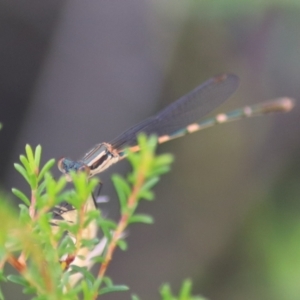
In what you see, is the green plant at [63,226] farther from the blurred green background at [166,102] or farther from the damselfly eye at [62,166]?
the blurred green background at [166,102]

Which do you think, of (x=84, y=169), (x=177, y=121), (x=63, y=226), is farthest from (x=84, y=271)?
(x=177, y=121)

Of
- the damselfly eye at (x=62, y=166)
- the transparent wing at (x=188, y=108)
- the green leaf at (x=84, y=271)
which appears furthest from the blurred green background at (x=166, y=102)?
the green leaf at (x=84, y=271)

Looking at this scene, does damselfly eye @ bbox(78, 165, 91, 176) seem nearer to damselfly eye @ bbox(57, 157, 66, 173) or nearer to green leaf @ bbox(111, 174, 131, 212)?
damselfly eye @ bbox(57, 157, 66, 173)

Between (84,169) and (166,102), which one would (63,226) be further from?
(166,102)

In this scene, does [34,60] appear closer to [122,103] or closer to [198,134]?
[122,103]

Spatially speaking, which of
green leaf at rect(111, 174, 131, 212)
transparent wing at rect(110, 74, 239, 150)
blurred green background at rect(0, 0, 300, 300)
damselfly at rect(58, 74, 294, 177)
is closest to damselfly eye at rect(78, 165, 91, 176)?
damselfly at rect(58, 74, 294, 177)

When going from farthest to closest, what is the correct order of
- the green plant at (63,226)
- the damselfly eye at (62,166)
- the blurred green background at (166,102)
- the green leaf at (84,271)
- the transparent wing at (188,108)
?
the blurred green background at (166,102)
the transparent wing at (188,108)
the damselfly eye at (62,166)
the green leaf at (84,271)
the green plant at (63,226)

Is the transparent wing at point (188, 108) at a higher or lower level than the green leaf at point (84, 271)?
higher
